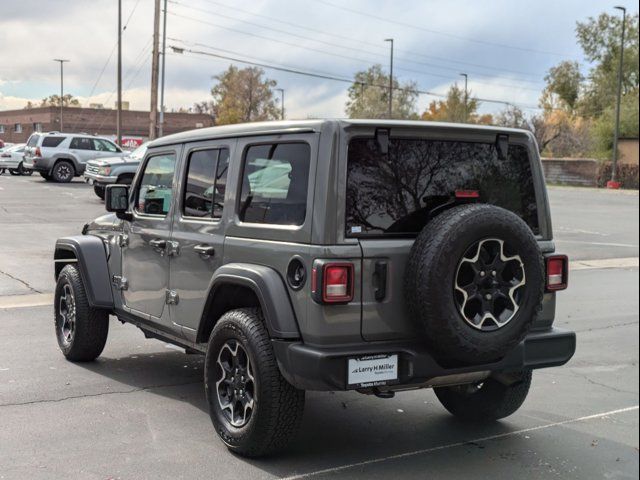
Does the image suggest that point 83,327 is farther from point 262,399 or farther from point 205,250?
point 262,399

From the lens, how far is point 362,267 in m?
4.01

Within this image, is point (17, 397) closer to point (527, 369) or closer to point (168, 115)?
point (527, 369)

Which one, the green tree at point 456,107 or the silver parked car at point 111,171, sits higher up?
the green tree at point 456,107

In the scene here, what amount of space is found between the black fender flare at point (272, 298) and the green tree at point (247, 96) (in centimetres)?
5748

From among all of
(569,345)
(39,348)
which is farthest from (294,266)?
(39,348)

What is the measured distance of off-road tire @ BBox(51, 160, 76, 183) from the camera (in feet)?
88.9

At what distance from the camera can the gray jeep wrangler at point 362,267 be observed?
395 centimetres

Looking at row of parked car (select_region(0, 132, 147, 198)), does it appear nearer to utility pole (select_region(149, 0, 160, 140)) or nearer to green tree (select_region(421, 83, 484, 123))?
utility pole (select_region(149, 0, 160, 140))

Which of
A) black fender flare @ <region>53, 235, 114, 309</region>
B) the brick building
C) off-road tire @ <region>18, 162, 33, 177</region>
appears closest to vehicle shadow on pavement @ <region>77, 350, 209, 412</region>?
black fender flare @ <region>53, 235, 114, 309</region>

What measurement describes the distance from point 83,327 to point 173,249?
1538 millimetres

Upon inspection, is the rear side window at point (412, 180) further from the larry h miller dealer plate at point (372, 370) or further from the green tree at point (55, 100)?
the green tree at point (55, 100)

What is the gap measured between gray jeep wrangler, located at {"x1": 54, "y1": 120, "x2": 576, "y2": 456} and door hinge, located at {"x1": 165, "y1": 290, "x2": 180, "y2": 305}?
15cm

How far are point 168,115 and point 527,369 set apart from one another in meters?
68.8

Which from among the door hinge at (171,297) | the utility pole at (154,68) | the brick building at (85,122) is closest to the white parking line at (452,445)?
the door hinge at (171,297)
